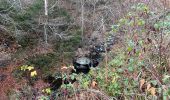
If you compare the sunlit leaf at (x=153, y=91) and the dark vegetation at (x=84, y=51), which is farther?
the dark vegetation at (x=84, y=51)

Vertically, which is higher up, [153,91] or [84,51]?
[153,91]

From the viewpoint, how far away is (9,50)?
647 inches

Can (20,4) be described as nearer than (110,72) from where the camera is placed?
No

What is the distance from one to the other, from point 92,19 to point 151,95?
814 inches

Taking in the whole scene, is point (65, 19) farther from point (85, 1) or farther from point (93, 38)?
point (85, 1)

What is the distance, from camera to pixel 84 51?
1984 cm

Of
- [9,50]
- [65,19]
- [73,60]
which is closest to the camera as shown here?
[9,50]

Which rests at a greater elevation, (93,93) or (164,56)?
(164,56)

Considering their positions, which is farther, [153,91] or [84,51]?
[84,51]

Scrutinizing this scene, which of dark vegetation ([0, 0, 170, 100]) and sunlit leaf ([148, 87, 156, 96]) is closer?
sunlit leaf ([148, 87, 156, 96])

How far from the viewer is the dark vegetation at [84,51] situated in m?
3.76

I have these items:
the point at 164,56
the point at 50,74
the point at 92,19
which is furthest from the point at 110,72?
the point at 92,19

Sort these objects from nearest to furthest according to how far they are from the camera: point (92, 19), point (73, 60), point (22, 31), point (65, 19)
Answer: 1. point (22, 31)
2. point (73, 60)
3. point (65, 19)
4. point (92, 19)

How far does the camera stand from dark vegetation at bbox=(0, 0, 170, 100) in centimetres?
376
